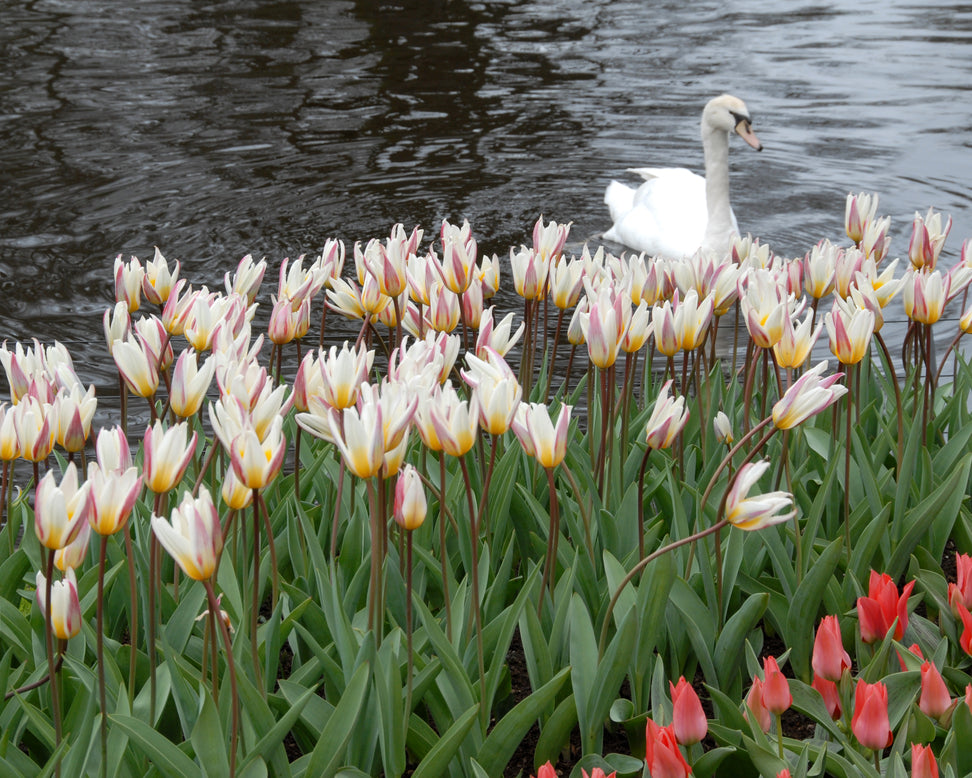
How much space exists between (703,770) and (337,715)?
2.18ft

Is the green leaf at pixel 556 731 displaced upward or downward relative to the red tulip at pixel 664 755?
downward

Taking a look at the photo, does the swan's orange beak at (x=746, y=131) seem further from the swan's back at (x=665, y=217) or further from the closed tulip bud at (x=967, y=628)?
the closed tulip bud at (x=967, y=628)

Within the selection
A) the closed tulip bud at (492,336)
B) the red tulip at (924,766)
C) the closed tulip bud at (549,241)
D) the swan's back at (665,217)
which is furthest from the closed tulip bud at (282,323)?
the swan's back at (665,217)

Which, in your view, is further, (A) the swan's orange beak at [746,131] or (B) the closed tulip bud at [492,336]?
(A) the swan's orange beak at [746,131]

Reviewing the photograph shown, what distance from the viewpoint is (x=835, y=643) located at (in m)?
2.03

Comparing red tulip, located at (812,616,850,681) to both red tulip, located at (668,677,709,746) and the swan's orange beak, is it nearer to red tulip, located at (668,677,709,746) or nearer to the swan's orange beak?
red tulip, located at (668,677,709,746)

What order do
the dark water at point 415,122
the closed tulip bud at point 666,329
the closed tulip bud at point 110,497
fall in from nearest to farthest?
the closed tulip bud at point 110,497
the closed tulip bud at point 666,329
the dark water at point 415,122

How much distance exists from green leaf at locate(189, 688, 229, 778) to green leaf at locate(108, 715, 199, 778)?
25 mm

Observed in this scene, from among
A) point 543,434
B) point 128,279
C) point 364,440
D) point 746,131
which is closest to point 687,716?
point 543,434

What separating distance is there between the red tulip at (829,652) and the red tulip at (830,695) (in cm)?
1

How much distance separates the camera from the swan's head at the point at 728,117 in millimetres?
6469

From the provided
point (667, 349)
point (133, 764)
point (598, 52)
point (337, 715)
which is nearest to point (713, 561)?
point (667, 349)

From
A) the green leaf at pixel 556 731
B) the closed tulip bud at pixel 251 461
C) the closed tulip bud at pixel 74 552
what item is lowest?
the green leaf at pixel 556 731

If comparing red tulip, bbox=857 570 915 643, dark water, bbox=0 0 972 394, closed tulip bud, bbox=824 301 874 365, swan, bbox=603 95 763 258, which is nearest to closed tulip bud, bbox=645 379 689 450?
closed tulip bud, bbox=824 301 874 365
